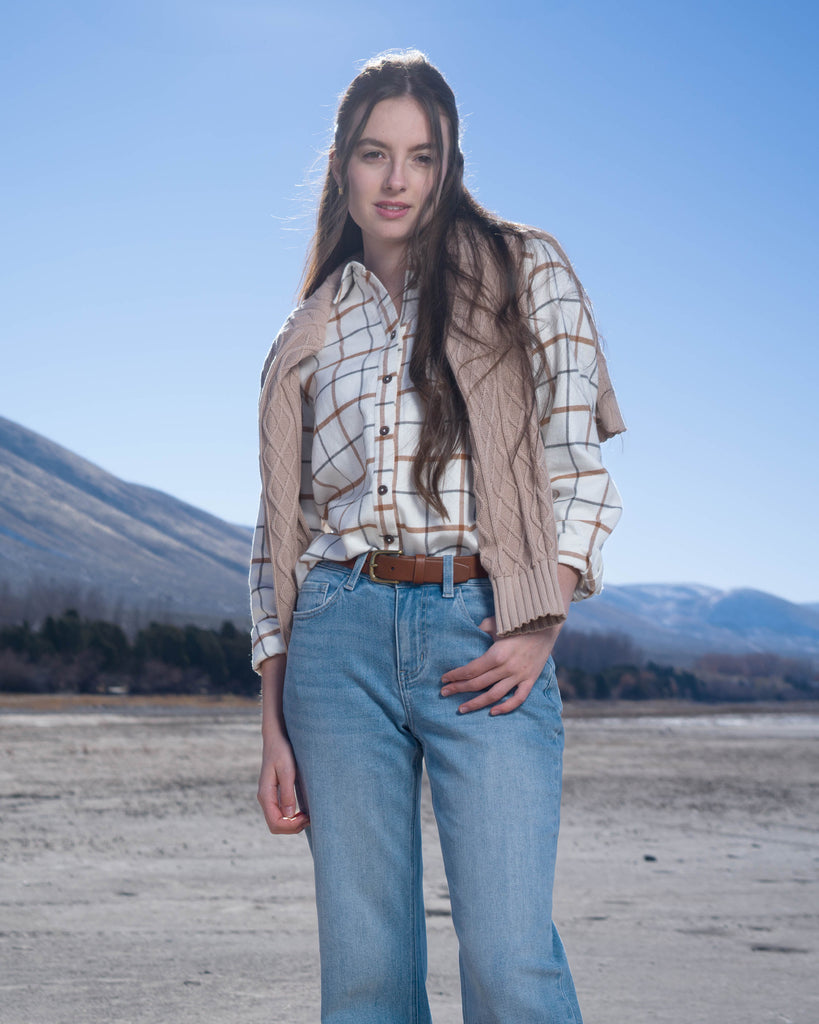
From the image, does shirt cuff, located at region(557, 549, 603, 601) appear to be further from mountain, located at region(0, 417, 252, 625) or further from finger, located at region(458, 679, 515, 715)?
mountain, located at region(0, 417, 252, 625)

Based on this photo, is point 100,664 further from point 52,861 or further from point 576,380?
point 576,380

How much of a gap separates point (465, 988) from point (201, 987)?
1536mm

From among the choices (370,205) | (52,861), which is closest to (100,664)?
(52,861)

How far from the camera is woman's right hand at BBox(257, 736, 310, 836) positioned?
166cm

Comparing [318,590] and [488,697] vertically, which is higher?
[318,590]

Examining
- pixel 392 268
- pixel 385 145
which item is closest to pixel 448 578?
pixel 392 268

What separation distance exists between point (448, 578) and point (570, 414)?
295mm

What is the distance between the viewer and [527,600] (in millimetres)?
1432

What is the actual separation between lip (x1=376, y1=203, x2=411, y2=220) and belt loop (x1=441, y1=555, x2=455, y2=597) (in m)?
0.58

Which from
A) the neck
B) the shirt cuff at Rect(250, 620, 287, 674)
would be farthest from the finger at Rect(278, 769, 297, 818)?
the neck

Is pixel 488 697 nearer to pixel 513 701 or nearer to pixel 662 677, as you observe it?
pixel 513 701

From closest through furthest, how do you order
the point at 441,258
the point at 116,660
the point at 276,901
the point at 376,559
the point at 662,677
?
the point at 376,559 < the point at 441,258 < the point at 276,901 < the point at 116,660 < the point at 662,677

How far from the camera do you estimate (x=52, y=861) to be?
14.6ft

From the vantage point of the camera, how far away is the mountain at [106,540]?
189ft
